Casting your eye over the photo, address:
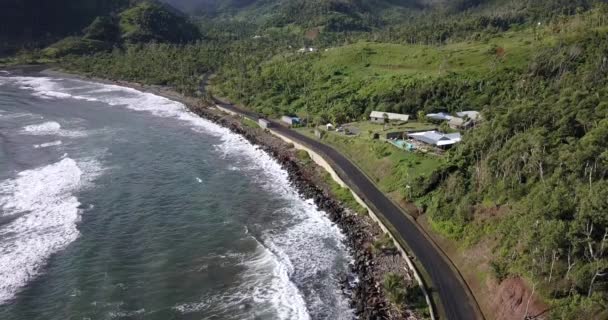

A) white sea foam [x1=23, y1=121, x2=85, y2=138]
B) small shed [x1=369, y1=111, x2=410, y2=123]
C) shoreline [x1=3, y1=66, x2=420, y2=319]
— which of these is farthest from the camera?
white sea foam [x1=23, y1=121, x2=85, y2=138]

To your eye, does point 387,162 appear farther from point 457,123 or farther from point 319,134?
point 319,134

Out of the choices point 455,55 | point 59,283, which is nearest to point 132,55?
point 455,55

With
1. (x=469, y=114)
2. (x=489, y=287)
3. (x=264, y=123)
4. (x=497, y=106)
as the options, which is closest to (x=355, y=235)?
(x=489, y=287)

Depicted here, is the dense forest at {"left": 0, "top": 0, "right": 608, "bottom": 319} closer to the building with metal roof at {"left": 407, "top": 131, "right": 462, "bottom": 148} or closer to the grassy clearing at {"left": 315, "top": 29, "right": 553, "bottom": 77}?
the grassy clearing at {"left": 315, "top": 29, "right": 553, "bottom": 77}

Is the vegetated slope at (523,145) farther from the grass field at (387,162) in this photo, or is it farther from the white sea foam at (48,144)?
the white sea foam at (48,144)

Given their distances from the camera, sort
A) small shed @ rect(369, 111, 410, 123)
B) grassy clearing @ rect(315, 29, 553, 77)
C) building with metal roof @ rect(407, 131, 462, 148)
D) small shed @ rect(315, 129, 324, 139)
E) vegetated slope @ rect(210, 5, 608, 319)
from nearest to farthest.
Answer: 1. vegetated slope @ rect(210, 5, 608, 319)
2. building with metal roof @ rect(407, 131, 462, 148)
3. small shed @ rect(315, 129, 324, 139)
4. small shed @ rect(369, 111, 410, 123)
5. grassy clearing @ rect(315, 29, 553, 77)

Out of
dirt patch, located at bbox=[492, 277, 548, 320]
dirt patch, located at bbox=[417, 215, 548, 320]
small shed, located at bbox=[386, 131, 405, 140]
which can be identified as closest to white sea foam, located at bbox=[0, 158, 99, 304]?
dirt patch, located at bbox=[417, 215, 548, 320]

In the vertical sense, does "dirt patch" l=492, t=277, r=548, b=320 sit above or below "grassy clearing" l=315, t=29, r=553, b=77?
below
